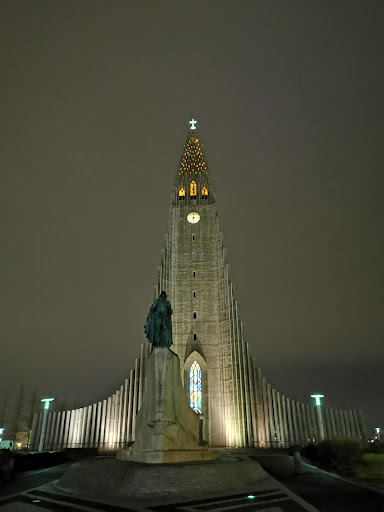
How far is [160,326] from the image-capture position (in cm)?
1099

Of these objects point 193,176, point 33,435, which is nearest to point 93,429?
point 33,435

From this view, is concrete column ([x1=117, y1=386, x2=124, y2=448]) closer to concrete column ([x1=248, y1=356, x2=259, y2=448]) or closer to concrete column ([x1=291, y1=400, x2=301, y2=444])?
concrete column ([x1=248, y1=356, x2=259, y2=448])

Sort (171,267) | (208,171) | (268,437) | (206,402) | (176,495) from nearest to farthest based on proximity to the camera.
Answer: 1. (176,495)
2. (268,437)
3. (206,402)
4. (171,267)
5. (208,171)

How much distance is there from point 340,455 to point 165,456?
8448 millimetres

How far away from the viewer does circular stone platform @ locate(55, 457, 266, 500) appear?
7008 millimetres

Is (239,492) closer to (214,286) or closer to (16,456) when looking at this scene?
(16,456)

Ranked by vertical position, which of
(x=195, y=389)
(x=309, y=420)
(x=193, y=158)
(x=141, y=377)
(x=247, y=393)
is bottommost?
(x=309, y=420)

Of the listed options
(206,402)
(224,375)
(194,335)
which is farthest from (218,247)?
(206,402)

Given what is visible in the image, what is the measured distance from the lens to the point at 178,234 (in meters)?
33.3

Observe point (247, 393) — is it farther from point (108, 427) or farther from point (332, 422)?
point (108, 427)

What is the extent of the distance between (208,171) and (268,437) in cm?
2617

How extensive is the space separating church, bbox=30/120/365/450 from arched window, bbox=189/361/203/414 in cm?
8

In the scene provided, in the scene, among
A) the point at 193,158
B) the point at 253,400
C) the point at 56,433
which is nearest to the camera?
the point at 253,400

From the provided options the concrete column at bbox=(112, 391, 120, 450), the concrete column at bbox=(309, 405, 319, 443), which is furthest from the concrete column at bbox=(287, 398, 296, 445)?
the concrete column at bbox=(112, 391, 120, 450)
